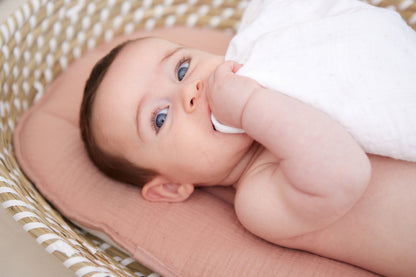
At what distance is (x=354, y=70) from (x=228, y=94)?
277mm

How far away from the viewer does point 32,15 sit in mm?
1239

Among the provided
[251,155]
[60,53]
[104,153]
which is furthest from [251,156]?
[60,53]

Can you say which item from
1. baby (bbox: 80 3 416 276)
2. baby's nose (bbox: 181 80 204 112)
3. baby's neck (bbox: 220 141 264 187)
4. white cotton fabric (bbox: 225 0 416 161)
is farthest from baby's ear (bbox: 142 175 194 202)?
white cotton fabric (bbox: 225 0 416 161)

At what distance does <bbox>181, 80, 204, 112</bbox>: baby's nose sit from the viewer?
890mm

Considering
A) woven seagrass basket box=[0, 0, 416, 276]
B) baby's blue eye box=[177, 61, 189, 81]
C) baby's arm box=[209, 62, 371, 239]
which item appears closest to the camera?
baby's arm box=[209, 62, 371, 239]

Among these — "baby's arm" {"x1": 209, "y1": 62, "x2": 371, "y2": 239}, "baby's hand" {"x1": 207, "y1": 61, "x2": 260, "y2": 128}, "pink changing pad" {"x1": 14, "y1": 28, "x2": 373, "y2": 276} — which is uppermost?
"baby's hand" {"x1": 207, "y1": 61, "x2": 260, "y2": 128}

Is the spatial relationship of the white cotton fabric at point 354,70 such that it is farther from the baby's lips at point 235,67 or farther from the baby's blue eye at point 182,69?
the baby's blue eye at point 182,69

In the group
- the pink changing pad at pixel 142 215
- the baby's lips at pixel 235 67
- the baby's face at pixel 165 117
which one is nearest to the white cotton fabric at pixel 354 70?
the baby's lips at pixel 235 67

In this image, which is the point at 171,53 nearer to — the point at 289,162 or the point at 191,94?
the point at 191,94

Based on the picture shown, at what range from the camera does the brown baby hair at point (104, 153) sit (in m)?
1.04

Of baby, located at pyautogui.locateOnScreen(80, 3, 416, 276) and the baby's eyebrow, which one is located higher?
the baby's eyebrow

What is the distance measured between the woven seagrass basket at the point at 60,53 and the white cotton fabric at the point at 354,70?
1.26ft

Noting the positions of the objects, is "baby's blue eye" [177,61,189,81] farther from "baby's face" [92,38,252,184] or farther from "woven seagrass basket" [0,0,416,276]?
"woven seagrass basket" [0,0,416,276]

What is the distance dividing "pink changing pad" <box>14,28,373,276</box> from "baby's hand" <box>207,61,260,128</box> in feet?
1.04
